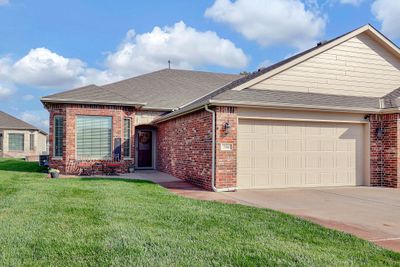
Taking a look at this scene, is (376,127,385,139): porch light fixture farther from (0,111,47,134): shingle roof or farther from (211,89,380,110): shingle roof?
(0,111,47,134): shingle roof

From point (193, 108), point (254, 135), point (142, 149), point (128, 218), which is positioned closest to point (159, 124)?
point (142, 149)

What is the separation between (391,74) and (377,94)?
3.65ft

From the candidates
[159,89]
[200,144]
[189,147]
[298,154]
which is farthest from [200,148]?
[159,89]

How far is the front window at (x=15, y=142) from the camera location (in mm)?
33156

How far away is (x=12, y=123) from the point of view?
3359 cm

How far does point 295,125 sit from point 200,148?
341cm

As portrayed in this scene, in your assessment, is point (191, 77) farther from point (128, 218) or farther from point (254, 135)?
point (128, 218)

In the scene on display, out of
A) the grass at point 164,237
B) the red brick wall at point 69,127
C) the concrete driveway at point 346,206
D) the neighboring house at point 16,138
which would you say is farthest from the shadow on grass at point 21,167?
the neighboring house at point 16,138

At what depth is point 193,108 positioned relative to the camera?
11445mm

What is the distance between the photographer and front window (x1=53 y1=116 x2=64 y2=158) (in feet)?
48.6

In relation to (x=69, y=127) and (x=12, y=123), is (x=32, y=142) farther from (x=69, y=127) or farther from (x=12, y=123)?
(x=69, y=127)

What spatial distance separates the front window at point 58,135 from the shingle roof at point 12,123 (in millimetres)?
21802

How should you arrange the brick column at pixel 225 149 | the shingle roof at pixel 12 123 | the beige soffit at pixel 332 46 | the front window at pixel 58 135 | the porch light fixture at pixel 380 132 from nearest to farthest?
the brick column at pixel 225 149, the beige soffit at pixel 332 46, the porch light fixture at pixel 380 132, the front window at pixel 58 135, the shingle roof at pixel 12 123

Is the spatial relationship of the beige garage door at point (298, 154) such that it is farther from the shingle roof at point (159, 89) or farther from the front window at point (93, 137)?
the front window at point (93, 137)
